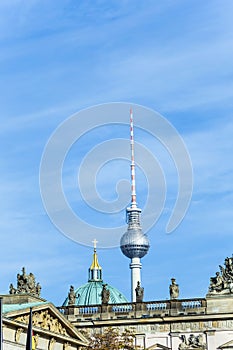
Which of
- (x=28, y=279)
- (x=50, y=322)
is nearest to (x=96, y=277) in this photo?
(x=28, y=279)

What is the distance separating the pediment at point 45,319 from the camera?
89562 mm

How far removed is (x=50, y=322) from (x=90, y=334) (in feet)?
88.2

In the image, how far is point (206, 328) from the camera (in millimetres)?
121312

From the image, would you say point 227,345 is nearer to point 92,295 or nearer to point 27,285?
point 27,285

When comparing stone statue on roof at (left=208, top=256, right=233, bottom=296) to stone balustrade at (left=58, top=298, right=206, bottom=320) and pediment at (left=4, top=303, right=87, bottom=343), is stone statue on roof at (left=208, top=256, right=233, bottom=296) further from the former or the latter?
pediment at (left=4, top=303, right=87, bottom=343)

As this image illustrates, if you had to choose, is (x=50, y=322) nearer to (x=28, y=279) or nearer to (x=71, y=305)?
(x=28, y=279)

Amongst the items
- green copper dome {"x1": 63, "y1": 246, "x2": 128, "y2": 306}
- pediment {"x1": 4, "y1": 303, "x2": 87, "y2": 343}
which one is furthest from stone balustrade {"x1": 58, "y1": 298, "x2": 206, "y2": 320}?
green copper dome {"x1": 63, "y1": 246, "x2": 128, "y2": 306}

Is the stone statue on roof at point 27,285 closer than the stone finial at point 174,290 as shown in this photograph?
Yes

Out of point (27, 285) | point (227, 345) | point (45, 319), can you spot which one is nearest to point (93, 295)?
point (227, 345)

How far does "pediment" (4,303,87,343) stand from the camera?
89.6 meters

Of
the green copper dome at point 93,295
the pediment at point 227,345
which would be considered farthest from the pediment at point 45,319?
the green copper dome at point 93,295

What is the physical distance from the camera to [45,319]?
9581 centimetres

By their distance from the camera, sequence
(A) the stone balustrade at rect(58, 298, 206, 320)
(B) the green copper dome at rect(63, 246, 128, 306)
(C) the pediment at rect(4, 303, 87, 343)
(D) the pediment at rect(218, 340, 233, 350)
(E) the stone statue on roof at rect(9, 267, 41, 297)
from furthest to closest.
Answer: (B) the green copper dome at rect(63, 246, 128, 306) → (A) the stone balustrade at rect(58, 298, 206, 320) → (D) the pediment at rect(218, 340, 233, 350) → (E) the stone statue on roof at rect(9, 267, 41, 297) → (C) the pediment at rect(4, 303, 87, 343)

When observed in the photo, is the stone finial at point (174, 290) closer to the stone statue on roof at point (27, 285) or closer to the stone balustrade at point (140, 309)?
the stone balustrade at point (140, 309)
